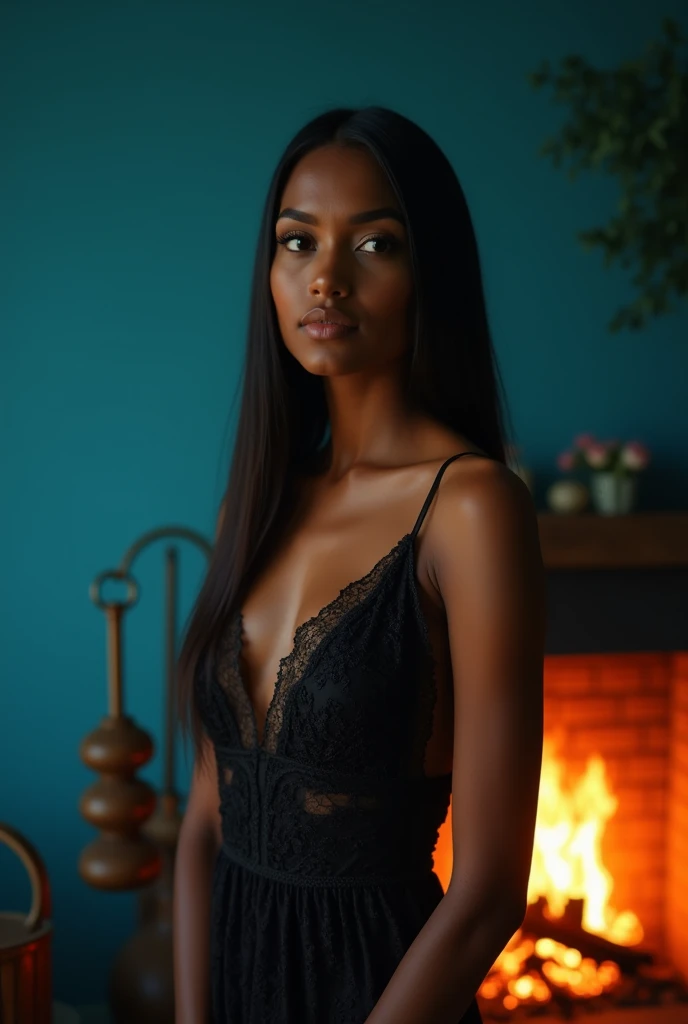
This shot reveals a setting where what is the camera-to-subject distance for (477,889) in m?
0.99

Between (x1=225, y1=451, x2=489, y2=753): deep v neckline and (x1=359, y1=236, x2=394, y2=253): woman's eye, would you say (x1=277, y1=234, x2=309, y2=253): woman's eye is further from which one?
(x1=225, y1=451, x2=489, y2=753): deep v neckline

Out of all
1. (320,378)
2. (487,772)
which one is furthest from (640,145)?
(487,772)

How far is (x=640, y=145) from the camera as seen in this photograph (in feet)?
7.64

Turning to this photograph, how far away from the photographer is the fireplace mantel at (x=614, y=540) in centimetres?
254

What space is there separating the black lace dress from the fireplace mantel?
1418 millimetres

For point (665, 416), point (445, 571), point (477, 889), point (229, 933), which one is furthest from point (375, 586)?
point (665, 416)

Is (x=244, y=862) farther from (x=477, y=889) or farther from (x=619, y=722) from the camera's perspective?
(x=619, y=722)

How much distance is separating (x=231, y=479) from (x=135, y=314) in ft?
4.43

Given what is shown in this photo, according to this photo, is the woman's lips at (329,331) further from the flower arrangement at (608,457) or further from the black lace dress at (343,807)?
the flower arrangement at (608,457)

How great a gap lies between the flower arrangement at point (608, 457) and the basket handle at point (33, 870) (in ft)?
5.32

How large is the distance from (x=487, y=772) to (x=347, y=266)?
55cm

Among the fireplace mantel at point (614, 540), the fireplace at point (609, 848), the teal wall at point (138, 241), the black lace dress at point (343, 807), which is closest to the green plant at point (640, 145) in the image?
the teal wall at point (138, 241)

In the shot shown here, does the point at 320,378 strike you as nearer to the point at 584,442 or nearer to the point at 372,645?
the point at 372,645

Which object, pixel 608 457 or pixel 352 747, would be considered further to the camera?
pixel 608 457
